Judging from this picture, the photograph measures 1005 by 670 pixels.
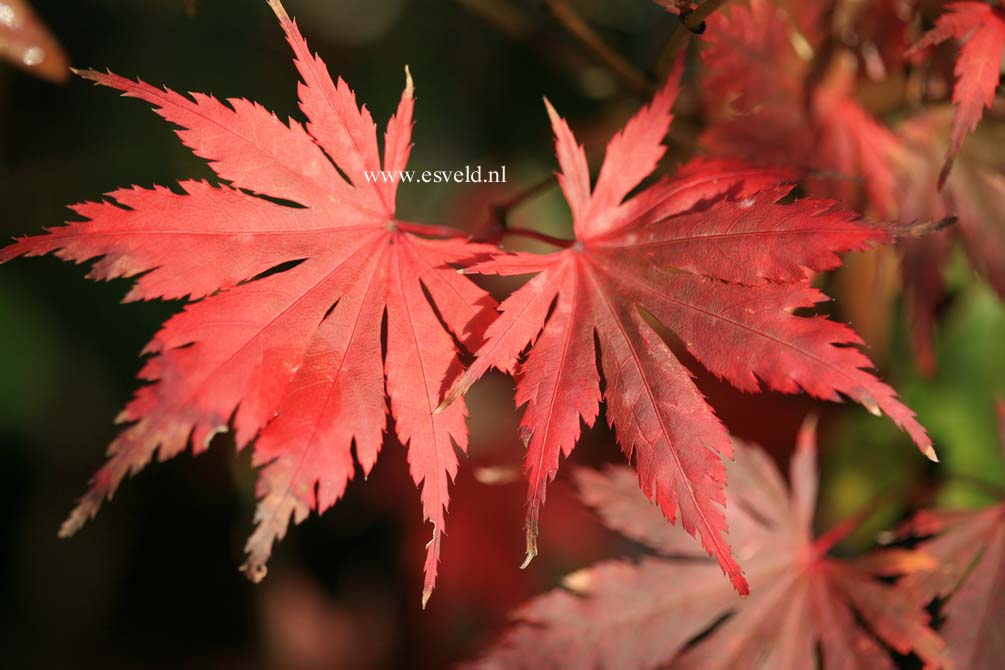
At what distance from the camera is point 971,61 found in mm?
575

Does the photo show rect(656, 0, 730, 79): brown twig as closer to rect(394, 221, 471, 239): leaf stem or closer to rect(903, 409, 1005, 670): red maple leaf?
rect(394, 221, 471, 239): leaf stem

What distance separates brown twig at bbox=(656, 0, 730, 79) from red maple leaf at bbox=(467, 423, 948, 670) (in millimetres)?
458

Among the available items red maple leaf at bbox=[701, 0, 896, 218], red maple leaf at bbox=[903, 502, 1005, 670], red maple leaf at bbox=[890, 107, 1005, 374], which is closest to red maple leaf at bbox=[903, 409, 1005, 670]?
red maple leaf at bbox=[903, 502, 1005, 670]

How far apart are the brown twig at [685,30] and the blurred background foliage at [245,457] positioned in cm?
44

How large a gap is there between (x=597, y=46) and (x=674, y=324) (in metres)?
0.36

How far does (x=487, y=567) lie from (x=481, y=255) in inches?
33.4

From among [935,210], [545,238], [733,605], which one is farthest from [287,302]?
[935,210]

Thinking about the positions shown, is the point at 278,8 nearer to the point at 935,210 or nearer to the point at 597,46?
the point at 597,46

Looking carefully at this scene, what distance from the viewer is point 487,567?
50.4 inches

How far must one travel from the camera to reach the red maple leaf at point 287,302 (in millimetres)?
514

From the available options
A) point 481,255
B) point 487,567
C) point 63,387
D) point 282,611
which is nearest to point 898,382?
point 487,567

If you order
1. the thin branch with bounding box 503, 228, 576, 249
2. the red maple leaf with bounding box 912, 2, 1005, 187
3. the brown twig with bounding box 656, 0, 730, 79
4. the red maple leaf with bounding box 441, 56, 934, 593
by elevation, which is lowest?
the red maple leaf with bounding box 441, 56, 934, 593

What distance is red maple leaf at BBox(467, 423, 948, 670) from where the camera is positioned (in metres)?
0.74

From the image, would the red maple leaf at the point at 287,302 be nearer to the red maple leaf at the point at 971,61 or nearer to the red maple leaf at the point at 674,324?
the red maple leaf at the point at 674,324
